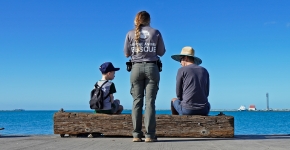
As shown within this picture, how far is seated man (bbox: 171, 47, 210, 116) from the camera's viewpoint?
721 cm

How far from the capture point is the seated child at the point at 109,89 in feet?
24.0

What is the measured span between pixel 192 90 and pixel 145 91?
1344 mm

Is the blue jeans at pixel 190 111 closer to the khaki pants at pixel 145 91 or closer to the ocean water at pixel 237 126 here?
the khaki pants at pixel 145 91

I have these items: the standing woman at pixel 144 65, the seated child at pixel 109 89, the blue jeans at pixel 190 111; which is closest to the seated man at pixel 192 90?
the blue jeans at pixel 190 111

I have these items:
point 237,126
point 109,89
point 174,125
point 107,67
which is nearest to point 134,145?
point 174,125

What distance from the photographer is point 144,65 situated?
601 centimetres

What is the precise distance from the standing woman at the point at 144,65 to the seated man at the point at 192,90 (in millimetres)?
1239

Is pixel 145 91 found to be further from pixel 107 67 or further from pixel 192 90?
pixel 107 67

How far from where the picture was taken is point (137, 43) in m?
6.02

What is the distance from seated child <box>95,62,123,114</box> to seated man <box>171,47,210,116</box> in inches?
44.1

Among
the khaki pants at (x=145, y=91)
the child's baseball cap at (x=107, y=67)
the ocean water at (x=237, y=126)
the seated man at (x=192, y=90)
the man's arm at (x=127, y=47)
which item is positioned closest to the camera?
the khaki pants at (x=145, y=91)

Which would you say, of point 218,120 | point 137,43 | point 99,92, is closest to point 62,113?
point 99,92

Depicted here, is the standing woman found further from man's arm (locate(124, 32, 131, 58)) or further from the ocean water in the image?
the ocean water

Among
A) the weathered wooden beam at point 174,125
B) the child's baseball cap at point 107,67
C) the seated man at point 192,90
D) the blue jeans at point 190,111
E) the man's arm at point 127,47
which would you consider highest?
the man's arm at point 127,47
